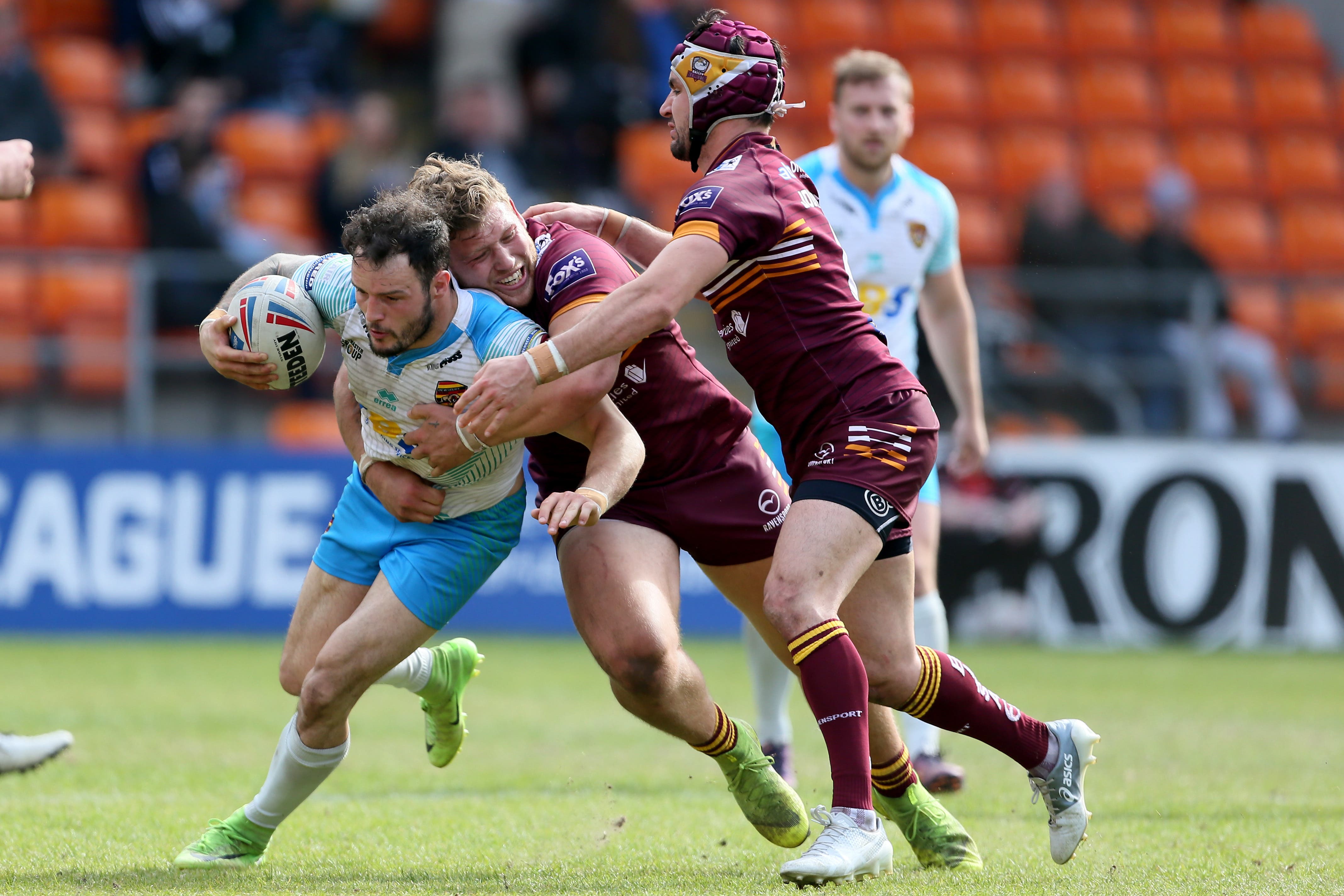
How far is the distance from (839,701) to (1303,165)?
15.4 meters

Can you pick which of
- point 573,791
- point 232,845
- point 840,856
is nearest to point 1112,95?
point 573,791

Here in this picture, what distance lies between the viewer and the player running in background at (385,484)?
4.73 meters

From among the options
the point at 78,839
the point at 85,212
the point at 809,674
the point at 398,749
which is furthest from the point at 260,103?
the point at 809,674

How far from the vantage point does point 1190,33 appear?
18859 millimetres

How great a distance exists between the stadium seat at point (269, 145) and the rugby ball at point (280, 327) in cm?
1063

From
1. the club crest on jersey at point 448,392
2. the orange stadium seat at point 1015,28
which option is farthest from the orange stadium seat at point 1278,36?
the club crest on jersey at point 448,392

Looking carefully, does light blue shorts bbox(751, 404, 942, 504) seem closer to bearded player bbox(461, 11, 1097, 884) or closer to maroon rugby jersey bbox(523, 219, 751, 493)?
maroon rugby jersey bbox(523, 219, 751, 493)

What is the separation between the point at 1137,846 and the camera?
5.46m

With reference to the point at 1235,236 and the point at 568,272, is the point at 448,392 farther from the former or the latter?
the point at 1235,236

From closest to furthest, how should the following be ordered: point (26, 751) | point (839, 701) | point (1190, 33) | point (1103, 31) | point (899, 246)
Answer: point (839, 701)
point (26, 751)
point (899, 246)
point (1103, 31)
point (1190, 33)

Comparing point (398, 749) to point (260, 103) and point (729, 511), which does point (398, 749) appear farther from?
point (260, 103)

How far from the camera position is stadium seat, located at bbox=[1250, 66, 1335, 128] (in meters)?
18.5

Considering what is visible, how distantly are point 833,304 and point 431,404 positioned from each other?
1.28 m

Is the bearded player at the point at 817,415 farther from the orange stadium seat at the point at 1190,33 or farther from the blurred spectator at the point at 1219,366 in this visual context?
the orange stadium seat at the point at 1190,33
